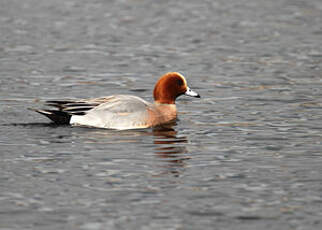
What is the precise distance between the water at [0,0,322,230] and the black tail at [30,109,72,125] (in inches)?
8.0

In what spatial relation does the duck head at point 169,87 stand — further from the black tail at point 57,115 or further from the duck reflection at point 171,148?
the black tail at point 57,115

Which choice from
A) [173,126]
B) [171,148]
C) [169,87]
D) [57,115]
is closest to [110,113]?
[57,115]

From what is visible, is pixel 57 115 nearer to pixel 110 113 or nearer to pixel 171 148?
pixel 110 113

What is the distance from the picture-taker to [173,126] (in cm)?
1327

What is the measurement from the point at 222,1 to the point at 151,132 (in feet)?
47.4

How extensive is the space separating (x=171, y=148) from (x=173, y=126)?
173 cm

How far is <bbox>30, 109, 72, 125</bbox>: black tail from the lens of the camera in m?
13.0

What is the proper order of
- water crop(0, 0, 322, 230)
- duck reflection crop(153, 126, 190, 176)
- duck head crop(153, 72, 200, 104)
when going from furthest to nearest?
duck head crop(153, 72, 200, 104) → duck reflection crop(153, 126, 190, 176) → water crop(0, 0, 322, 230)

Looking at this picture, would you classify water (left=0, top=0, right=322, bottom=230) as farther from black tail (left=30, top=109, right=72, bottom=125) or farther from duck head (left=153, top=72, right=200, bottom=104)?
duck head (left=153, top=72, right=200, bottom=104)

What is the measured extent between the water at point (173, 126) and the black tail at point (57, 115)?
204 mm

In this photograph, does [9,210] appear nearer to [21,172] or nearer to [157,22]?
[21,172]

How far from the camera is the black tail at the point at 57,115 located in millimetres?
13031

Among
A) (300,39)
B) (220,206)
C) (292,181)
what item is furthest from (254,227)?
(300,39)

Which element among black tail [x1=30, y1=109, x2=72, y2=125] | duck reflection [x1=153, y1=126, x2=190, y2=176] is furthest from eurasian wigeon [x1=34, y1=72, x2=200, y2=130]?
duck reflection [x1=153, y1=126, x2=190, y2=176]
